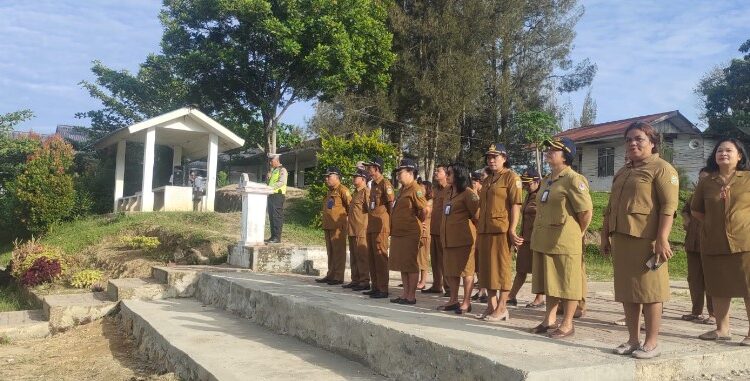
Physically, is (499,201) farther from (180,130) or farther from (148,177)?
(180,130)

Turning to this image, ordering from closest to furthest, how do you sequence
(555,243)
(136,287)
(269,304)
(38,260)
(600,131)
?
(555,243) → (269,304) → (136,287) → (38,260) → (600,131)

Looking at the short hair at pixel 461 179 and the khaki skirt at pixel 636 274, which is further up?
the short hair at pixel 461 179

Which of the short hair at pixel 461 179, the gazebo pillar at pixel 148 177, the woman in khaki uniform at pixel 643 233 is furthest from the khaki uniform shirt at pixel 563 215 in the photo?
the gazebo pillar at pixel 148 177

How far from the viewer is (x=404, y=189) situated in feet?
20.7

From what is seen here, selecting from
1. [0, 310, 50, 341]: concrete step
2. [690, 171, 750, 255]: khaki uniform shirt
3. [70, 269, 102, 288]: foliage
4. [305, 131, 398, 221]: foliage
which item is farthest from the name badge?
[305, 131, 398, 221]: foliage

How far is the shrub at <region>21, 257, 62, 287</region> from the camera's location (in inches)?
414

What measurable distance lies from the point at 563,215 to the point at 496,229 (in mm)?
839

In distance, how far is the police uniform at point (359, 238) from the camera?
23.3 feet

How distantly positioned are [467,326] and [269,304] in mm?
2532

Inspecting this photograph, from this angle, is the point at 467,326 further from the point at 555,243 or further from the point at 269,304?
the point at 269,304

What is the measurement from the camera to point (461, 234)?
559 centimetres

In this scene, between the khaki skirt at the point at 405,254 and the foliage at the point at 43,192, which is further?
the foliage at the point at 43,192

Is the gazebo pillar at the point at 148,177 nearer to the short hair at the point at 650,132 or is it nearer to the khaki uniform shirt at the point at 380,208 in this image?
the khaki uniform shirt at the point at 380,208

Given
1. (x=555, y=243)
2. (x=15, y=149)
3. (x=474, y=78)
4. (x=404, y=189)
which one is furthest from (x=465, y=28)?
(x=555, y=243)
